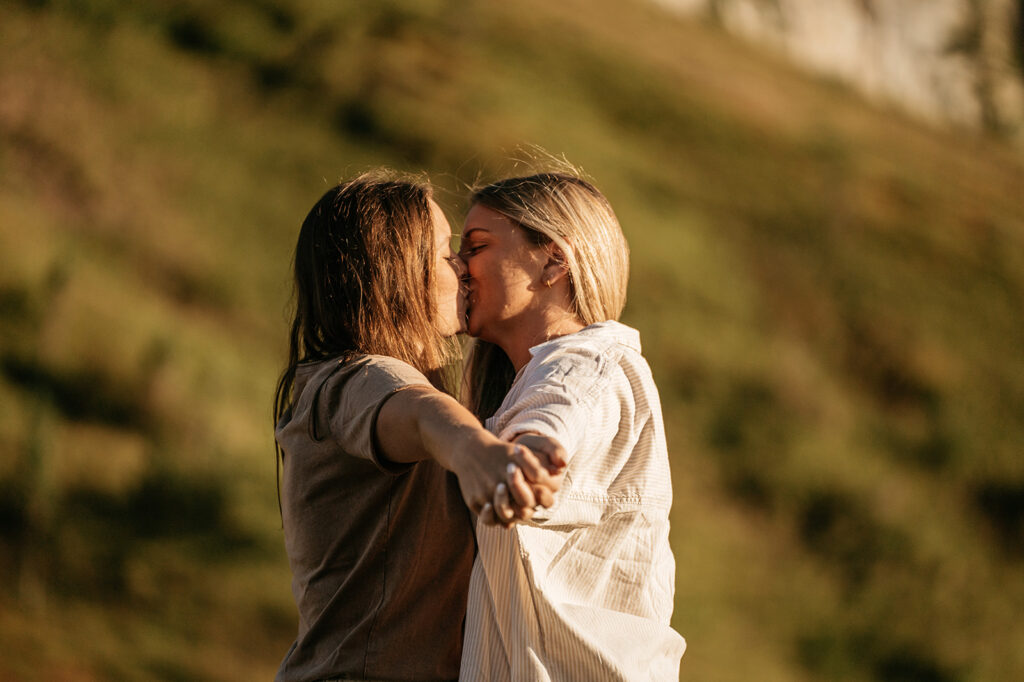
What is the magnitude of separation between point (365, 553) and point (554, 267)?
822 mm

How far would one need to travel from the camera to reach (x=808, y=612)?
857 centimetres

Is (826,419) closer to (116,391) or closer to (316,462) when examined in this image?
(116,391)

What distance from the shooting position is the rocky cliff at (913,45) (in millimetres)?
14953

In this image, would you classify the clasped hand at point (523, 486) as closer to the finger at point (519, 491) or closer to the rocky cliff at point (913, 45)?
the finger at point (519, 491)

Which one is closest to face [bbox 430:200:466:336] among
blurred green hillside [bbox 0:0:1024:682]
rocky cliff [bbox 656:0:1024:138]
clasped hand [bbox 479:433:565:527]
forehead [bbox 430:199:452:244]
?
forehead [bbox 430:199:452:244]


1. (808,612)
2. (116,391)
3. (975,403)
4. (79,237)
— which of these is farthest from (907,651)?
(79,237)

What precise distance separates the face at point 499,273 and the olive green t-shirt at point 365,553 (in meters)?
0.50

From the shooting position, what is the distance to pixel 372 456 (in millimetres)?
1783

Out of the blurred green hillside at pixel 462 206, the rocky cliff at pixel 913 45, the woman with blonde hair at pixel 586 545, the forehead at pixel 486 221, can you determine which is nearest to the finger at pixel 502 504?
the woman with blonde hair at pixel 586 545

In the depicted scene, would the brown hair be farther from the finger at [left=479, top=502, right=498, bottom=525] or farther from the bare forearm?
the finger at [left=479, top=502, right=498, bottom=525]

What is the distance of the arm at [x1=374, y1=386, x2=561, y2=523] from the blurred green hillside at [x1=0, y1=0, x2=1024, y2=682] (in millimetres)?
5554

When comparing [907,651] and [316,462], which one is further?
[907,651]

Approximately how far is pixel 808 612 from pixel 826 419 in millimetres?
1933

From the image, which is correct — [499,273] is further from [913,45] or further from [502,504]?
[913,45]
